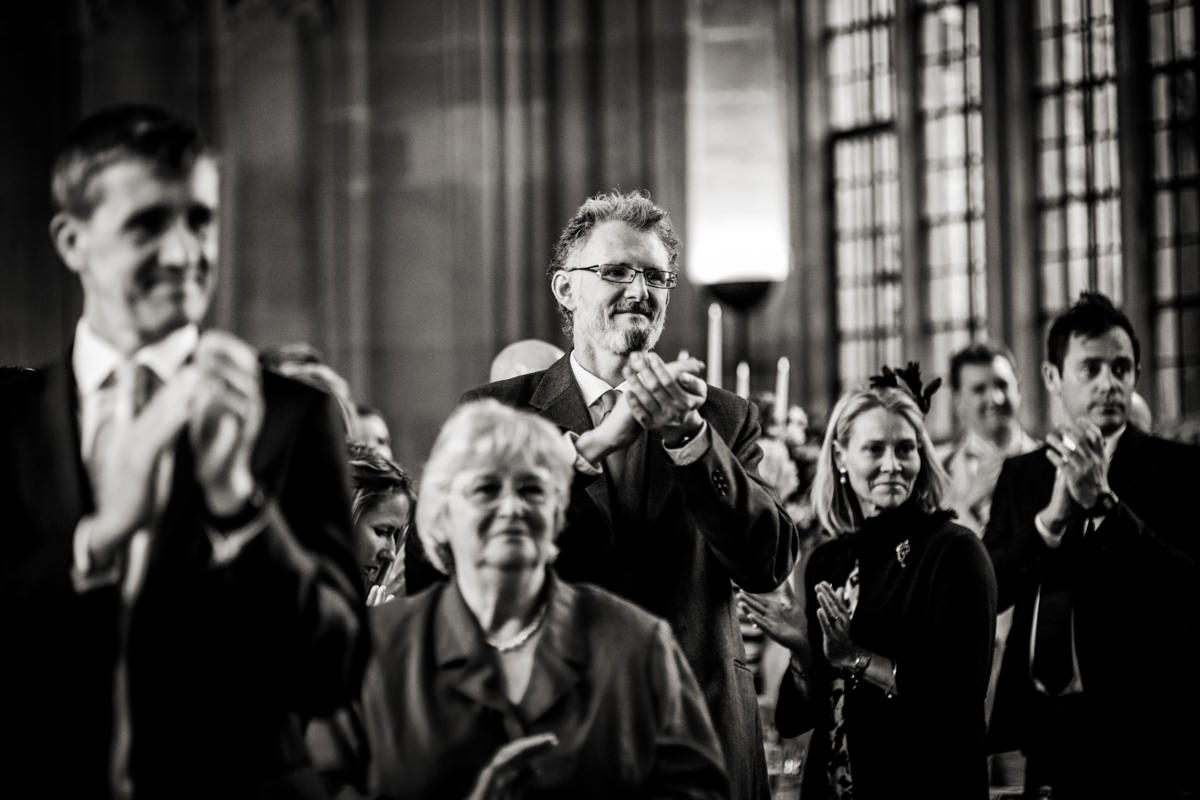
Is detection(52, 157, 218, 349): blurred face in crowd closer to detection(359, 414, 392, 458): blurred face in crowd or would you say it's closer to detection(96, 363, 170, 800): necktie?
detection(96, 363, 170, 800): necktie

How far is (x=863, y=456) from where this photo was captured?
14.8 ft

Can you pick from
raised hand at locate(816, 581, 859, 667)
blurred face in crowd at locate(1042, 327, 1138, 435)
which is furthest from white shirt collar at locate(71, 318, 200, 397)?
blurred face in crowd at locate(1042, 327, 1138, 435)

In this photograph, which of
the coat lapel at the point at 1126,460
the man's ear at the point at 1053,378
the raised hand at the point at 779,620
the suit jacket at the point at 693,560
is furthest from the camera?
the man's ear at the point at 1053,378

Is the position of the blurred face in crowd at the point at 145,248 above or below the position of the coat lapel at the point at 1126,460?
above

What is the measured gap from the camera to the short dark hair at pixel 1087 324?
4.72m

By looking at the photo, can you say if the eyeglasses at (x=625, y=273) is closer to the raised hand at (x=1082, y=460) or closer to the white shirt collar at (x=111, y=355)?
the raised hand at (x=1082, y=460)

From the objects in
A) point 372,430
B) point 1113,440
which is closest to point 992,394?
point 1113,440

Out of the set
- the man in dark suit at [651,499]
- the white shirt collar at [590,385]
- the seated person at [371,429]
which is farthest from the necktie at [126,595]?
the seated person at [371,429]

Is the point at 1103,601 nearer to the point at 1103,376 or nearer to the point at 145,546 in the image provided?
the point at 1103,376

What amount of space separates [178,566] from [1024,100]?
10290 mm

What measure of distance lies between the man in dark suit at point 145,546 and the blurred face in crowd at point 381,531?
243 centimetres

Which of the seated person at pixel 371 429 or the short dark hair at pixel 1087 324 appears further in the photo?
the seated person at pixel 371 429

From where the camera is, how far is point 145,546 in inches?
86.4

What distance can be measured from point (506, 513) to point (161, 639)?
2.29ft
